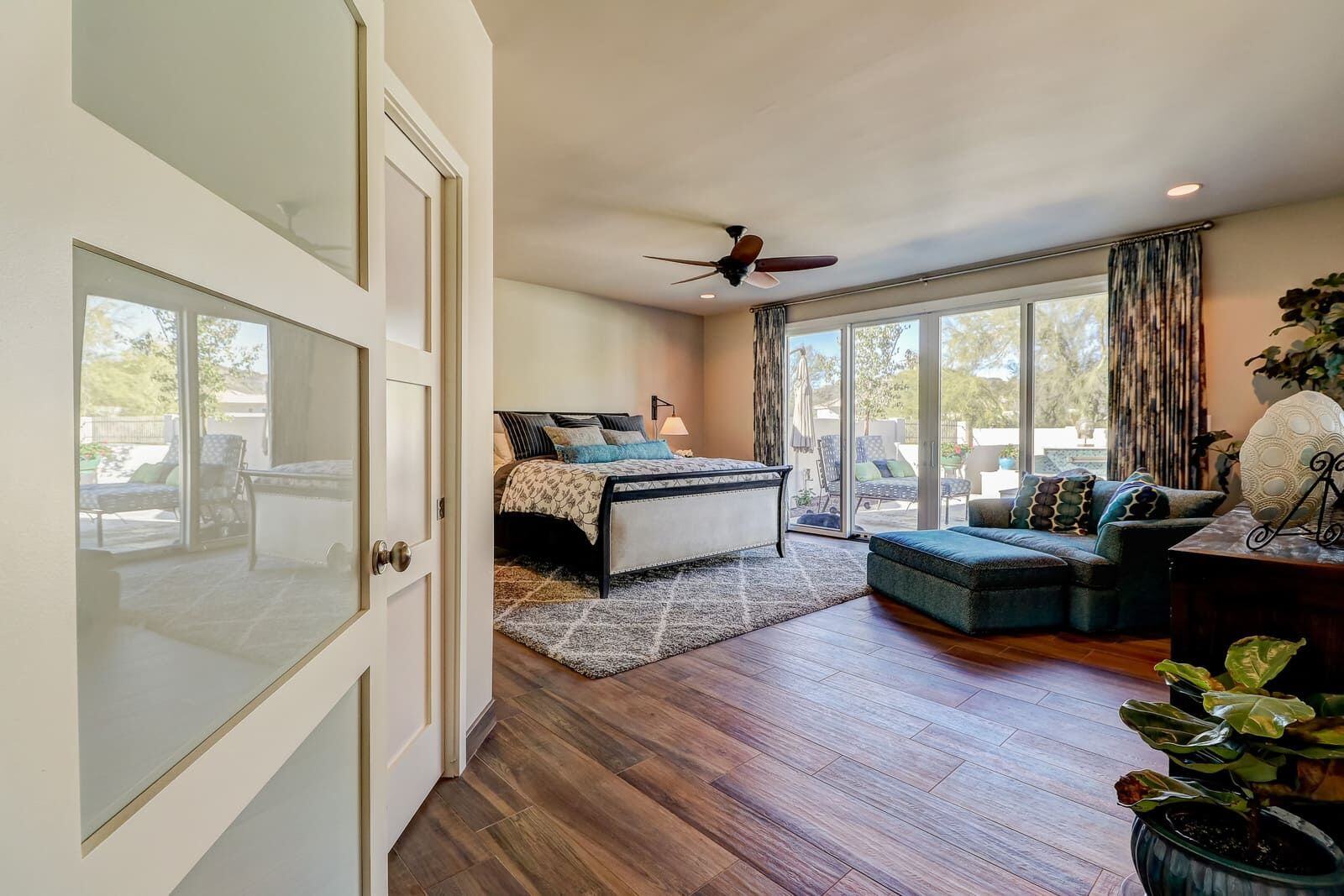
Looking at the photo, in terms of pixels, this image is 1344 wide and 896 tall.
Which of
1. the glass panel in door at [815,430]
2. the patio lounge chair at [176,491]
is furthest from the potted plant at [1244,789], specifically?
the glass panel in door at [815,430]

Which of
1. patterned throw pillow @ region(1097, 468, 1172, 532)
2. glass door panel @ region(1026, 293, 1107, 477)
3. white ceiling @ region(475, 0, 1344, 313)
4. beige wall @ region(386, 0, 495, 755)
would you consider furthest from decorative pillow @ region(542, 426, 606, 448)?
patterned throw pillow @ region(1097, 468, 1172, 532)

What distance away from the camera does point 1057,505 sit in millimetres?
4207

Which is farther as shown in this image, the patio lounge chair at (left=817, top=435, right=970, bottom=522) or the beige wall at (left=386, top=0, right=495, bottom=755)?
the patio lounge chair at (left=817, top=435, right=970, bottom=522)

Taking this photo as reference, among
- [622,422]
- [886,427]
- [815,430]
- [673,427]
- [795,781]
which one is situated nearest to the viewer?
[795,781]

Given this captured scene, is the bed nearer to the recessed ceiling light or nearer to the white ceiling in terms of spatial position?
the white ceiling

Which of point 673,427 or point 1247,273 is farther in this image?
point 673,427

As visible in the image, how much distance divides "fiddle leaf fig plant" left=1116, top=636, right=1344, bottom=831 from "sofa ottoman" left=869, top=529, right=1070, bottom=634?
2187 millimetres

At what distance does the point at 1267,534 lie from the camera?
4.77ft

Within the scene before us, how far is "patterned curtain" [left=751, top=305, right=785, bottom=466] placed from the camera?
274 inches

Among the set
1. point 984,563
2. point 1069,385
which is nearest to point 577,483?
point 984,563

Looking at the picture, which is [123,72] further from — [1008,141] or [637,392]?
[637,392]

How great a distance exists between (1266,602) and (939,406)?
183 inches

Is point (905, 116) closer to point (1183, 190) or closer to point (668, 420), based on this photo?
point (1183, 190)

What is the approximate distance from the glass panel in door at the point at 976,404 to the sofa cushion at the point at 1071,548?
1292 mm
